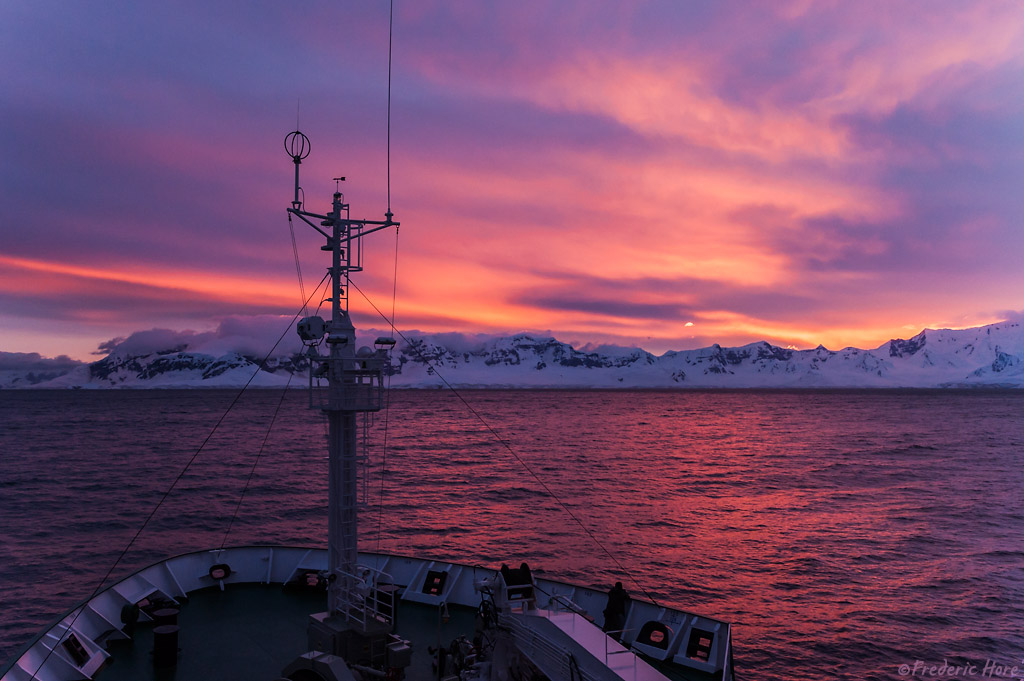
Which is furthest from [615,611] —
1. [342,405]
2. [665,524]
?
[665,524]

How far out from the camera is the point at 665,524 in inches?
2063

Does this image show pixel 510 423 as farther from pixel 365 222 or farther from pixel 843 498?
pixel 365 222

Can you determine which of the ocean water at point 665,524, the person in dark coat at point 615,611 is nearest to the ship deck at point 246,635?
the person in dark coat at point 615,611

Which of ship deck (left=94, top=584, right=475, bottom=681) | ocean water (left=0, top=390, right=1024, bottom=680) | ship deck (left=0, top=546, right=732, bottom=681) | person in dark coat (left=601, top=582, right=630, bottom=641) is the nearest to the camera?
ship deck (left=0, top=546, right=732, bottom=681)

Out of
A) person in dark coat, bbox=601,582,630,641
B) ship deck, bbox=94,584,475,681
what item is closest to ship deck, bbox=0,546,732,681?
ship deck, bbox=94,584,475,681

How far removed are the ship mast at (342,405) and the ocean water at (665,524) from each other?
4584 millimetres

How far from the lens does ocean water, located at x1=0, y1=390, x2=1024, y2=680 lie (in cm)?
3130

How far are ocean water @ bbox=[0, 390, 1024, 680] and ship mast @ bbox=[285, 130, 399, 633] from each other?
4584 millimetres

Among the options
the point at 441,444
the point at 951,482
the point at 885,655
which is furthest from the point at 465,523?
the point at 441,444

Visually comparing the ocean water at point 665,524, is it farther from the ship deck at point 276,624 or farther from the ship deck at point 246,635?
the ship deck at point 246,635

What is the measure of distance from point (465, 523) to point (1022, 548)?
38.0 metres

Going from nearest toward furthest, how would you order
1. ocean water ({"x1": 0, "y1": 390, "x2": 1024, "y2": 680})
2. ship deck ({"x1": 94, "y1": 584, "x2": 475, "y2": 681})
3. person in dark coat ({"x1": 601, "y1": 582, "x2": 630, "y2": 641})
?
ship deck ({"x1": 94, "y1": 584, "x2": 475, "y2": 681}), person in dark coat ({"x1": 601, "y1": 582, "x2": 630, "y2": 641}), ocean water ({"x1": 0, "y1": 390, "x2": 1024, "y2": 680})

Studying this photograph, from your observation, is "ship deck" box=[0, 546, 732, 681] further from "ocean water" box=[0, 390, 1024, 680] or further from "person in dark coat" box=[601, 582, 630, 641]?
"ocean water" box=[0, 390, 1024, 680]

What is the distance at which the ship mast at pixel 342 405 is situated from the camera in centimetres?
1527
